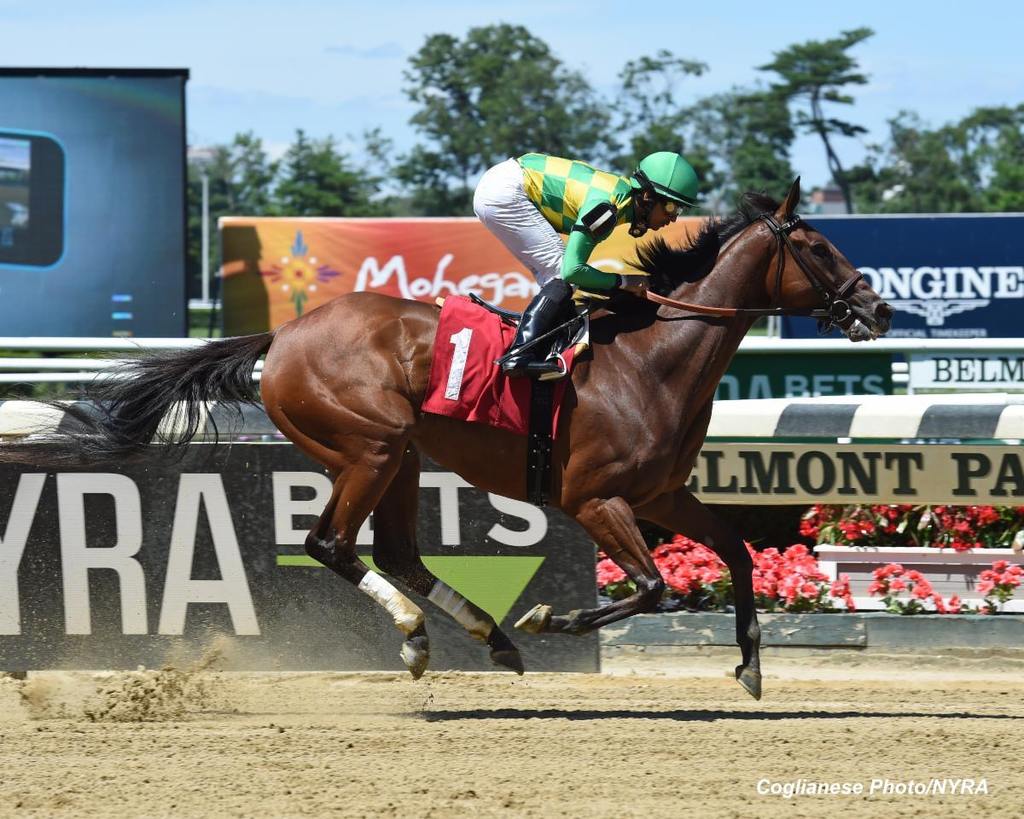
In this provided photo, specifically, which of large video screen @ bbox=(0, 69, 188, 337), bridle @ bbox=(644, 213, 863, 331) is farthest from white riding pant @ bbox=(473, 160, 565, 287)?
large video screen @ bbox=(0, 69, 188, 337)

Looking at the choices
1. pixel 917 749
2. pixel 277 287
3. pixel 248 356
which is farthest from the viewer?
pixel 277 287

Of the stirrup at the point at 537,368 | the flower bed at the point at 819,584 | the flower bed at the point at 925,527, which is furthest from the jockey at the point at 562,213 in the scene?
the flower bed at the point at 925,527

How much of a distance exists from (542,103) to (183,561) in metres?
50.2

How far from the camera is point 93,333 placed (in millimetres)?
15883

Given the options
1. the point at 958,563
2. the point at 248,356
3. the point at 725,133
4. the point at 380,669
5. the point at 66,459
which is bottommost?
the point at 380,669

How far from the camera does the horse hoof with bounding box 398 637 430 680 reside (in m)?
5.58

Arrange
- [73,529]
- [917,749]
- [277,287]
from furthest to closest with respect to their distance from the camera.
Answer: [277,287], [73,529], [917,749]

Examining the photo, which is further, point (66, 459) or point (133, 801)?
point (66, 459)

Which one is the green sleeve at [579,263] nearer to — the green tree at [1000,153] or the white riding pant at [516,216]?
the white riding pant at [516,216]

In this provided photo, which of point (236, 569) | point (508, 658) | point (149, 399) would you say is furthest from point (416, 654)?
point (149, 399)

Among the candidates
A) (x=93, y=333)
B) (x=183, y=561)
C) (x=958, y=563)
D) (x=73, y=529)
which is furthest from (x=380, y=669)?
(x=93, y=333)

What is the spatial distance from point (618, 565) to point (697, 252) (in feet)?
4.39

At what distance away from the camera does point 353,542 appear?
564 centimetres

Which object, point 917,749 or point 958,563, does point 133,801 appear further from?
point 958,563
